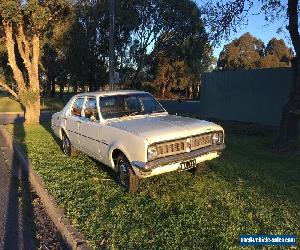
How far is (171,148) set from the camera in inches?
264

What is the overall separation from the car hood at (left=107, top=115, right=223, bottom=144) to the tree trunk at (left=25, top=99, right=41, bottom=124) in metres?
11.5

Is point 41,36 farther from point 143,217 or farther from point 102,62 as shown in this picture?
point 102,62

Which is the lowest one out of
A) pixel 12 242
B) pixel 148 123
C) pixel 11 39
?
pixel 12 242

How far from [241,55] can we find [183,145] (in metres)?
69.3

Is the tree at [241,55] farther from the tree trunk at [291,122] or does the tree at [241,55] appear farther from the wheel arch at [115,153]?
the wheel arch at [115,153]

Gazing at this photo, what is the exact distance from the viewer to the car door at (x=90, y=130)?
26.3ft

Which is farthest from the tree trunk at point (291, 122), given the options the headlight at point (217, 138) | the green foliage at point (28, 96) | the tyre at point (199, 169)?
the green foliage at point (28, 96)

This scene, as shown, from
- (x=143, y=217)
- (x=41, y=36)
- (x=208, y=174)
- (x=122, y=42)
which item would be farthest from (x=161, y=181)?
(x=122, y=42)

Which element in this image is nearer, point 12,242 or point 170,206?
point 12,242

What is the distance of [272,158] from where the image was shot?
995 cm

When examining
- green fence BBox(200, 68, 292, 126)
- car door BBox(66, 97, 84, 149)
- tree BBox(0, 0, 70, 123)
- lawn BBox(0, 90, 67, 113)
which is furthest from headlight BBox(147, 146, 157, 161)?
lawn BBox(0, 90, 67, 113)

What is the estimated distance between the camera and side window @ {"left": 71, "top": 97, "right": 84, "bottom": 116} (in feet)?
30.2

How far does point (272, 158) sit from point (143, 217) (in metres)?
5.22

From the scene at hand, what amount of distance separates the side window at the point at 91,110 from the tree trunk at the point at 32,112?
33.2 feet
